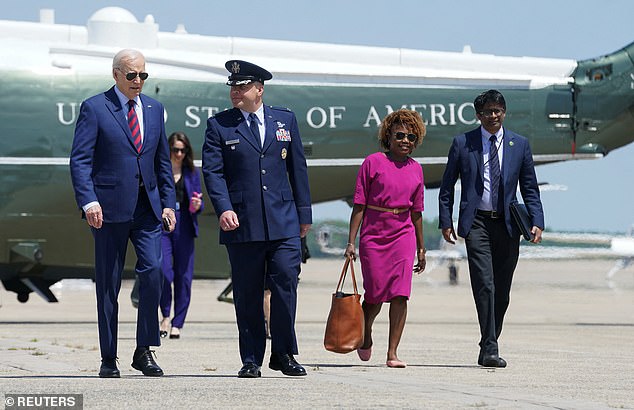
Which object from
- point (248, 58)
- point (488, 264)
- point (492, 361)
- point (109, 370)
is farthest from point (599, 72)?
point (109, 370)

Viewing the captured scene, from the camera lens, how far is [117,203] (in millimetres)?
9539

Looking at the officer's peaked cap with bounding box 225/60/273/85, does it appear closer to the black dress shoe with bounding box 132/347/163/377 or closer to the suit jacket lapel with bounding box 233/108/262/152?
the suit jacket lapel with bounding box 233/108/262/152

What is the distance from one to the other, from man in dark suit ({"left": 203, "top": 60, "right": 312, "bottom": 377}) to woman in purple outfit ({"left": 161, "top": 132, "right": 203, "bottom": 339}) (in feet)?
16.0

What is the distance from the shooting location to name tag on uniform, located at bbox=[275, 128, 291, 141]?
387 inches

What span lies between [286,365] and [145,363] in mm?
831

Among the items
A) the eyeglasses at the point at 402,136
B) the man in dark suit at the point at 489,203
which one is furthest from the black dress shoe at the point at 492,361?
the eyeglasses at the point at 402,136

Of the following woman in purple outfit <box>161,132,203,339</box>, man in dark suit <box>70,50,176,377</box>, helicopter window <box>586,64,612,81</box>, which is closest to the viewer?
man in dark suit <box>70,50,176,377</box>

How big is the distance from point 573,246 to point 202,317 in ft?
147

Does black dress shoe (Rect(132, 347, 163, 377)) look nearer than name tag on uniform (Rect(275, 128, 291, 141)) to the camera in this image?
Yes

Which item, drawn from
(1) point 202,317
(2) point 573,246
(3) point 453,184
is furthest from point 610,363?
(2) point 573,246

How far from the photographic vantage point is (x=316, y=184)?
62.2 feet

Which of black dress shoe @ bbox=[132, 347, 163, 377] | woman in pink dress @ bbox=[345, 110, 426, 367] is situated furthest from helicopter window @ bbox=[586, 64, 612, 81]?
black dress shoe @ bbox=[132, 347, 163, 377]

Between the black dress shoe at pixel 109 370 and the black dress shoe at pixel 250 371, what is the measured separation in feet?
2.33

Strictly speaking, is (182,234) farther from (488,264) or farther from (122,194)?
(122,194)
